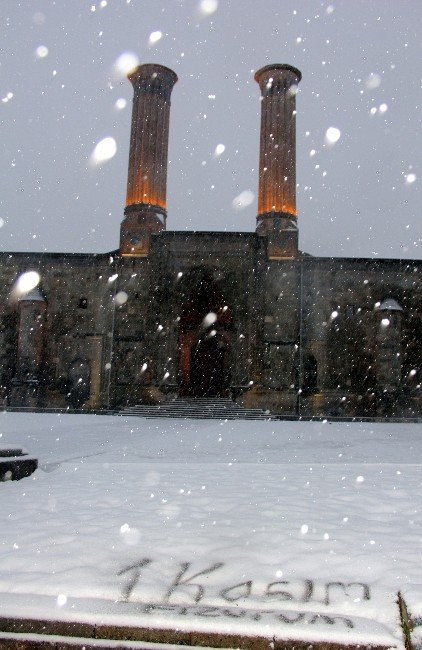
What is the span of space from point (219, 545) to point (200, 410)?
60.6ft

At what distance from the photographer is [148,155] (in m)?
26.6

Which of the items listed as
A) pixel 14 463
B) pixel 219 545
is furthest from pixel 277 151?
pixel 219 545

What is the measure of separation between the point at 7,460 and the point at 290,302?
18892 mm

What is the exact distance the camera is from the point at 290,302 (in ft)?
79.9

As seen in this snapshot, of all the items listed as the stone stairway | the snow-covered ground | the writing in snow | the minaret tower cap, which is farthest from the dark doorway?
the writing in snow

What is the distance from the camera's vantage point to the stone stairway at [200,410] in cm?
2211

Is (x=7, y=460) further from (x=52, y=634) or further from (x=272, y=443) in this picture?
(x=272, y=443)

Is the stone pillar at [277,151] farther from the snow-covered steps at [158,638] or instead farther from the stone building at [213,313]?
the snow-covered steps at [158,638]

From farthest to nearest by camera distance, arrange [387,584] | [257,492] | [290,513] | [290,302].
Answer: [290,302]
[257,492]
[290,513]
[387,584]

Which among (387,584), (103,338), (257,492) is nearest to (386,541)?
(387,584)

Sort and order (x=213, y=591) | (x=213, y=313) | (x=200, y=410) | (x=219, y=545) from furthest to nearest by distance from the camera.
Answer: (x=213, y=313) < (x=200, y=410) < (x=219, y=545) < (x=213, y=591)

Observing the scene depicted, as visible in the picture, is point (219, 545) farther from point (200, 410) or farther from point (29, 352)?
point (29, 352)

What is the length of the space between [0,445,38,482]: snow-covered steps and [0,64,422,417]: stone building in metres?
16.8

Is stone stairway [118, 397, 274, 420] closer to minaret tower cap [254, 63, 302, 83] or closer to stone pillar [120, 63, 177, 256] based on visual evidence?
stone pillar [120, 63, 177, 256]
